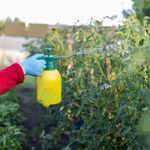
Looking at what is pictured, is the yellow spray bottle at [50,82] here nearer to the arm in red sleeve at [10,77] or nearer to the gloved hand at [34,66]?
the gloved hand at [34,66]

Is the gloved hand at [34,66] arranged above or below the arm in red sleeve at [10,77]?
above

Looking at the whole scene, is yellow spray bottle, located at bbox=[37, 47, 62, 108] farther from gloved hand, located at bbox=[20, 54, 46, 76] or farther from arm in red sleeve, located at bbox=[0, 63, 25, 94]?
arm in red sleeve, located at bbox=[0, 63, 25, 94]

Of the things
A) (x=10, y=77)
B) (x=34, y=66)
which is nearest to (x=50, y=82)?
(x=34, y=66)

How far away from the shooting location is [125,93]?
312 cm

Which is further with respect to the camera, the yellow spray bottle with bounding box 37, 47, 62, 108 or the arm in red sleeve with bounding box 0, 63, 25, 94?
the yellow spray bottle with bounding box 37, 47, 62, 108

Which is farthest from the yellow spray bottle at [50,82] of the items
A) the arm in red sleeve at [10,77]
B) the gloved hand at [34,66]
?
the arm in red sleeve at [10,77]

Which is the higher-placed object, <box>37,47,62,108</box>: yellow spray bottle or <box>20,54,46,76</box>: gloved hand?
<box>20,54,46,76</box>: gloved hand

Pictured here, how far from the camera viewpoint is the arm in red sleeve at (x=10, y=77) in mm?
2646

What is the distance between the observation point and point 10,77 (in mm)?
2660

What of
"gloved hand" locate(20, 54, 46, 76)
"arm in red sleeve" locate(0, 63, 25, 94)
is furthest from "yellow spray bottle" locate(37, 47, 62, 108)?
"arm in red sleeve" locate(0, 63, 25, 94)

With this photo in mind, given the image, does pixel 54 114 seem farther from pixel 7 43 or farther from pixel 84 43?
pixel 7 43

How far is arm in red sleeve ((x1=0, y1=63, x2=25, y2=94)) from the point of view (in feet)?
8.68

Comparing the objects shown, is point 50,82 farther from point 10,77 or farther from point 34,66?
point 10,77

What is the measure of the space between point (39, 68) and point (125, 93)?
0.69 meters
